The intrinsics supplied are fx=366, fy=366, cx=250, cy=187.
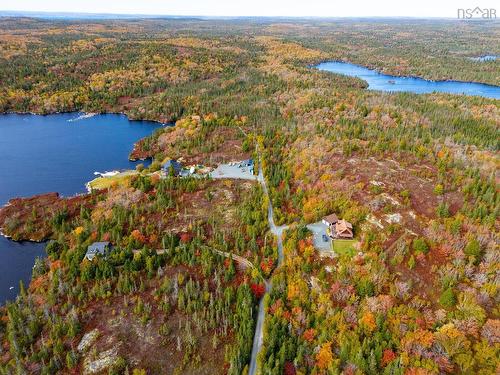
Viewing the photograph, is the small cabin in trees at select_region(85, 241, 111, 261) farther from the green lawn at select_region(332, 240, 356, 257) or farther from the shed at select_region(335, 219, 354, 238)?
the shed at select_region(335, 219, 354, 238)

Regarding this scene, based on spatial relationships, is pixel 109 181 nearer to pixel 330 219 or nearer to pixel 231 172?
pixel 231 172

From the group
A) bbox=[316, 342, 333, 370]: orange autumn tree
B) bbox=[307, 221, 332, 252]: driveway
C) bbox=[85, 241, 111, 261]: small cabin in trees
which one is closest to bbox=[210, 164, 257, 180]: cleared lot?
bbox=[307, 221, 332, 252]: driveway

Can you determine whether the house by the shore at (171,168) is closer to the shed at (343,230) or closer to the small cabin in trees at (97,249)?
the small cabin in trees at (97,249)

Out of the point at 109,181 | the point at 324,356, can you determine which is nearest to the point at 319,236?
the point at 324,356

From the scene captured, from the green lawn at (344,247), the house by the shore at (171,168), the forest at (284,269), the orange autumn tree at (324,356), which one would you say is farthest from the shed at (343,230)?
the house by the shore at (171,168)

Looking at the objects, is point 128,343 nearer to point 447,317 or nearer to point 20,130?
point 447,317

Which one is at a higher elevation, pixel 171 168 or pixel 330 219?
pixel 171 168
